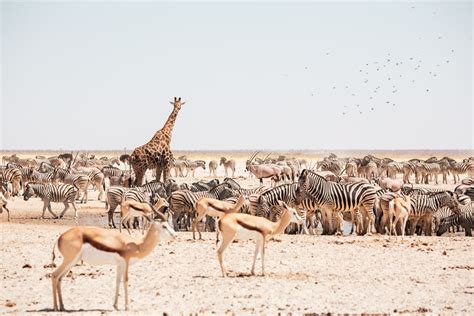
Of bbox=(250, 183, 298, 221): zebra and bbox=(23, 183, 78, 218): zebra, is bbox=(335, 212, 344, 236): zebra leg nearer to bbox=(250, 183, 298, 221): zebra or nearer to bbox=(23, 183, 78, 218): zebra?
bbox=(250, 183, 298, 221): zebra

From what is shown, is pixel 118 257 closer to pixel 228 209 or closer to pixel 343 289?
pixel 343 289

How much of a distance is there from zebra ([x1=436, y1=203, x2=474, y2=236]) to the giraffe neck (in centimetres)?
939

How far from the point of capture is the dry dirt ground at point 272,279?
9.52 metres

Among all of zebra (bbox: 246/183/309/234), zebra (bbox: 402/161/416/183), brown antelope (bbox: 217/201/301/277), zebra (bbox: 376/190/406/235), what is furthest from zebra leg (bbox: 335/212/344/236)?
zebra (bbox: 402/161/416/183)

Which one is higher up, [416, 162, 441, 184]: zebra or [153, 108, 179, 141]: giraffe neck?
[153, 108, 179, 141]: giraffe neck

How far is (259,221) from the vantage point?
11.6 metres

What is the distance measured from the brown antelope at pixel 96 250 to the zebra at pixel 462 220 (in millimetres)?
11843

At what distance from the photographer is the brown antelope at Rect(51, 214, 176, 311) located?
879 cm

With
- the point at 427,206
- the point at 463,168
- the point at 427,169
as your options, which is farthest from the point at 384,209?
the point at 463,168

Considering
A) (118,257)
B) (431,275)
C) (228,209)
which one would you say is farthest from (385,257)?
(118,257)

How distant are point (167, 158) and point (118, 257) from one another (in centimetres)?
1525

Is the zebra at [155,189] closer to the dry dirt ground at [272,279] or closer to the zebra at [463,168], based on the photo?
the dry dirt ground at [272,279]

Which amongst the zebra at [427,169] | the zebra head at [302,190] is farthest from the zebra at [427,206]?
the zebra at [427,169]

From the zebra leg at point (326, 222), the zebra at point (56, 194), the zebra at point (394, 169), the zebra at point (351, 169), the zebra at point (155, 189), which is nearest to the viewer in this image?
the zebra leg at point (326, 222)
